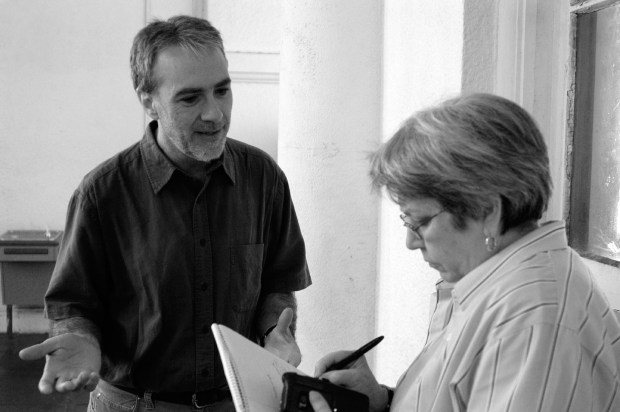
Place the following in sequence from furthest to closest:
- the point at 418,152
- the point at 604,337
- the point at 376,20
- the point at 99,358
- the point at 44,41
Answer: the point at 44,41 < the point at 376,20 < the point at 99,358 < the point at 418,152 < the point at 604,337

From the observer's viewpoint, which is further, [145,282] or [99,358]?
[145,282]

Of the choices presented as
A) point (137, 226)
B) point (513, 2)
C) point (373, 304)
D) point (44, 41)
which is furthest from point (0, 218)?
point (513, 2)

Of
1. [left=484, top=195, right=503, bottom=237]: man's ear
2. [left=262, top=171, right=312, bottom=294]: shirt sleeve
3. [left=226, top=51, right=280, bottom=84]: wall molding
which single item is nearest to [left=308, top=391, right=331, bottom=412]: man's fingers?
[left=484, top=195, right=503, bottom=237]: man's ear

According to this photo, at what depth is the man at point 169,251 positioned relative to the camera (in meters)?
2.09

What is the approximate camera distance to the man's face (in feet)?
7.03

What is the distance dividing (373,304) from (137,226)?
5.32 ft

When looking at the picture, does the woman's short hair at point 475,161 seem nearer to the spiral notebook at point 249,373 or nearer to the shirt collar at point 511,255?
the shirt collar at point 511,255

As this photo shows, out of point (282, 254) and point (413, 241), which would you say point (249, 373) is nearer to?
point (413, 241)

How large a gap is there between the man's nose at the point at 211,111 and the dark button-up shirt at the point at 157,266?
0.13 meters

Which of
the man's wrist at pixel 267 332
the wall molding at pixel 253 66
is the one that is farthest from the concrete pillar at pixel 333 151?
the wall molding at pixel 253 66

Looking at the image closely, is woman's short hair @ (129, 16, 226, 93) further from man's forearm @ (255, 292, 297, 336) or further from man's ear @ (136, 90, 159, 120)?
man's forearm @ (255, 292, 297, 336)

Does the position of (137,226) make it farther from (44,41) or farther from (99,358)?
(44,41)

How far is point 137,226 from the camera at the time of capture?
84.1 inches

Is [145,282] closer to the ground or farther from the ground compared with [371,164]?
closer to the ground
